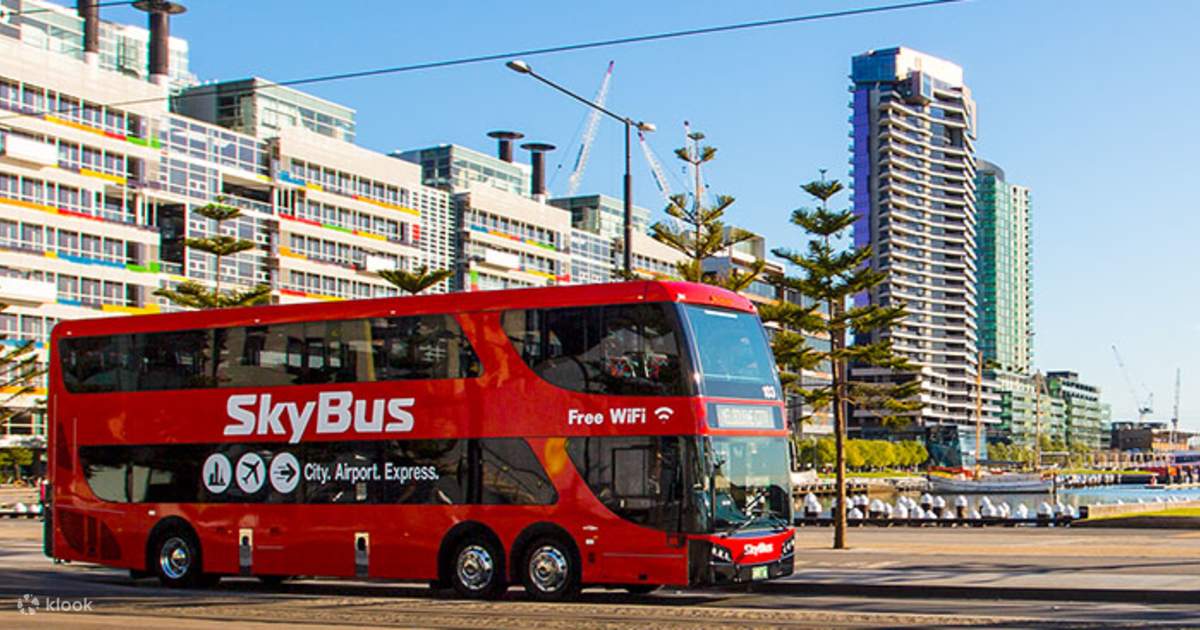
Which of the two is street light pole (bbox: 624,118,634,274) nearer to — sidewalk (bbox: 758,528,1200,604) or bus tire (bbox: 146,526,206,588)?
sidewalk (bbox: 758,528,1200,604)

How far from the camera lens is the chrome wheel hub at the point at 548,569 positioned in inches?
848

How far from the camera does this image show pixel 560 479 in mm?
21594

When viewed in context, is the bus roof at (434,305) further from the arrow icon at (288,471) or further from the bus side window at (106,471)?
the arrow icon at (288,471)

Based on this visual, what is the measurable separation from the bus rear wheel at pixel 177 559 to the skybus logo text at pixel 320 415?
7.29ft

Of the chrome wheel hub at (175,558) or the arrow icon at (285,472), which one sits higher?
the arrow icon at (285,472)

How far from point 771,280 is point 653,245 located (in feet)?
383

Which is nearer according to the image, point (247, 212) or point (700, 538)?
point (700, 538)

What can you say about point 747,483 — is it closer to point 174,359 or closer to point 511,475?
point 511,475

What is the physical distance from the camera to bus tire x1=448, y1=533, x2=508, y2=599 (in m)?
22.1

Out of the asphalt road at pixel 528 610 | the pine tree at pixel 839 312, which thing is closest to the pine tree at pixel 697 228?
the pine tree at pixel 839 312

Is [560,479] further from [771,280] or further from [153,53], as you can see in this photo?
[153,53]

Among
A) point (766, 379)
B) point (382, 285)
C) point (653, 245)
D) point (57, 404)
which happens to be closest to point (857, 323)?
point (766, 379)

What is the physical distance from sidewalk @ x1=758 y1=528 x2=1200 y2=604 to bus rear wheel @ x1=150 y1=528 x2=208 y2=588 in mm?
9888

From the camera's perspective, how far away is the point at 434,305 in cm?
2291
